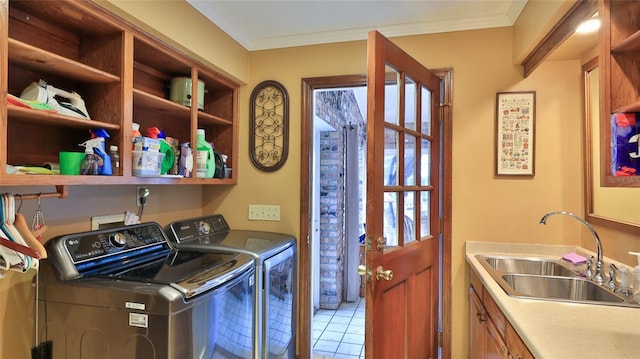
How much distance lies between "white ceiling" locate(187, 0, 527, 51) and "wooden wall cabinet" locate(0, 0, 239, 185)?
16.9 inches

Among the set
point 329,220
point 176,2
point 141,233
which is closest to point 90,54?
point 176,2

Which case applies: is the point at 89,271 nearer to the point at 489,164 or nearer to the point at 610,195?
the point at 489,164

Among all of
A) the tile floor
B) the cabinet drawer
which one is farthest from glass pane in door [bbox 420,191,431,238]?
the tile floor

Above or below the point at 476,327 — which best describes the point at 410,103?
above

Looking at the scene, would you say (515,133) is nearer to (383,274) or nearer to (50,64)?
(383,274)

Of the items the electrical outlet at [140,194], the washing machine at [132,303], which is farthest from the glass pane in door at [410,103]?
the electrical outlet at [140,194]

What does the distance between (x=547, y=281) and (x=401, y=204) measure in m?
0.78

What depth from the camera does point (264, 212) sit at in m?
2.39

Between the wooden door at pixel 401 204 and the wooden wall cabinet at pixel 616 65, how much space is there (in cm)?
79

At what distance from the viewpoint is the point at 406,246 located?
175cm

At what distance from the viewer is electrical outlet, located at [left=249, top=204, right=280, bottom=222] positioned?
7.77 feet

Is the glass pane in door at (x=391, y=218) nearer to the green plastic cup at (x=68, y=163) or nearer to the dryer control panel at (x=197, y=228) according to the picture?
the dryer control panel at (x=197, y=228)

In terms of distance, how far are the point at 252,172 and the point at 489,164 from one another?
5.23ft

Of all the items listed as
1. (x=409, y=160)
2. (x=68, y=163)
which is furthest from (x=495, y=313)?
(x=68, y=163)
